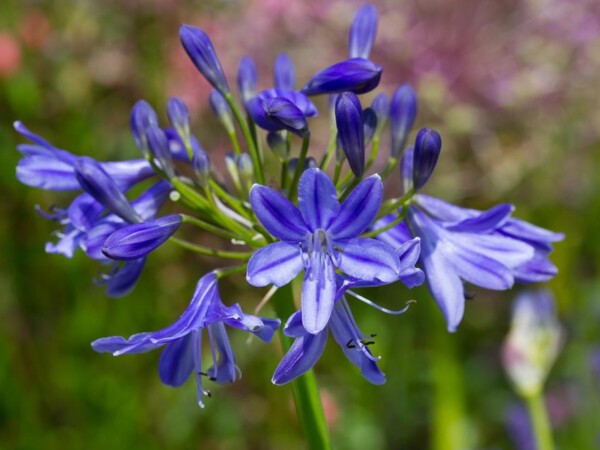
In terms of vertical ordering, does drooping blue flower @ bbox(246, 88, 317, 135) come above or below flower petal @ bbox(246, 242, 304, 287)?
above

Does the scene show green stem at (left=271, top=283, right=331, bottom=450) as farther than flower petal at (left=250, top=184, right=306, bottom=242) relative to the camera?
Yes

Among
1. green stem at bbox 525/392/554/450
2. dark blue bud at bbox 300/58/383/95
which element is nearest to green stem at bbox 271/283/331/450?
dark blue bud at bbox 300/58/383/95

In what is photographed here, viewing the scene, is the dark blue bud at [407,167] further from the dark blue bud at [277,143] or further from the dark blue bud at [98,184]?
the dark blue bud at [98,184]

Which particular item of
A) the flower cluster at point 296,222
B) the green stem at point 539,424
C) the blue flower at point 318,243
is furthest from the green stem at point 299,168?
the green stem at point 539,424

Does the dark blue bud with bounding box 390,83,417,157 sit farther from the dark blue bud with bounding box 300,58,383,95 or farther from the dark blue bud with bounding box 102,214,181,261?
the dark blue bud with bounding box 102,214,181,261

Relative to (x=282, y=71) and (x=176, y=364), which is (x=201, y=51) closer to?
(x=282, y=71)

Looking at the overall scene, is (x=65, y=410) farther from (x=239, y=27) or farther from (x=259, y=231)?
(x=259, y=231)
